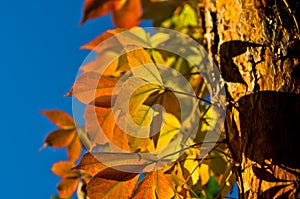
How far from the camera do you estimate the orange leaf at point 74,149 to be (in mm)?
941

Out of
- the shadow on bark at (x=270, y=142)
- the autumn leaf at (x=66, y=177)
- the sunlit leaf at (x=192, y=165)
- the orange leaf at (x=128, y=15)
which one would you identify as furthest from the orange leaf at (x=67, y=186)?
the shadow on bark at (x=270, y=142)

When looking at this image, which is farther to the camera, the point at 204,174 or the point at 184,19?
the point at 184,19

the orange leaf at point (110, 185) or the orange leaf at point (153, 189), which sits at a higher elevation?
the orange leaf at point (110, 185)

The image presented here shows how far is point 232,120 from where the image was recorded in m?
0.50

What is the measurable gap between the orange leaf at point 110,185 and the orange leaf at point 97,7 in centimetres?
41

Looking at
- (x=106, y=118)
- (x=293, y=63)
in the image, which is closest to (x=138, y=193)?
(x=106, y=118)

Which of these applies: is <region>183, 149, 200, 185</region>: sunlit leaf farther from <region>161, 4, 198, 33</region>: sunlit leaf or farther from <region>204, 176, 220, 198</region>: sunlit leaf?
<region>161, 4, 198, 33</region>: sunlit leaf

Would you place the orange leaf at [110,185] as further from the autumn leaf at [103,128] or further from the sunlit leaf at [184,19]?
the sunlit leaf at [184,19]

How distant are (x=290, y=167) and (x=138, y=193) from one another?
0.50 ft

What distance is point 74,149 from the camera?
942mm

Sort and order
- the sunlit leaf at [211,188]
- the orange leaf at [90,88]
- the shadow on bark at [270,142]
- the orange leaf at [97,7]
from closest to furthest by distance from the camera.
Result: the shadow on bark at [270,142] < the orange leaf at [90,88] < the sunlit leaf at [211,188] < the orange leaf at [97,7]

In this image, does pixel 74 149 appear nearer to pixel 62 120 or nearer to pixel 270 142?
pixel 62 120

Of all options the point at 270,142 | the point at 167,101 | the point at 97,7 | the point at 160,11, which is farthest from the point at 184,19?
the point at 270,142

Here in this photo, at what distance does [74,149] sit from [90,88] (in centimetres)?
44
